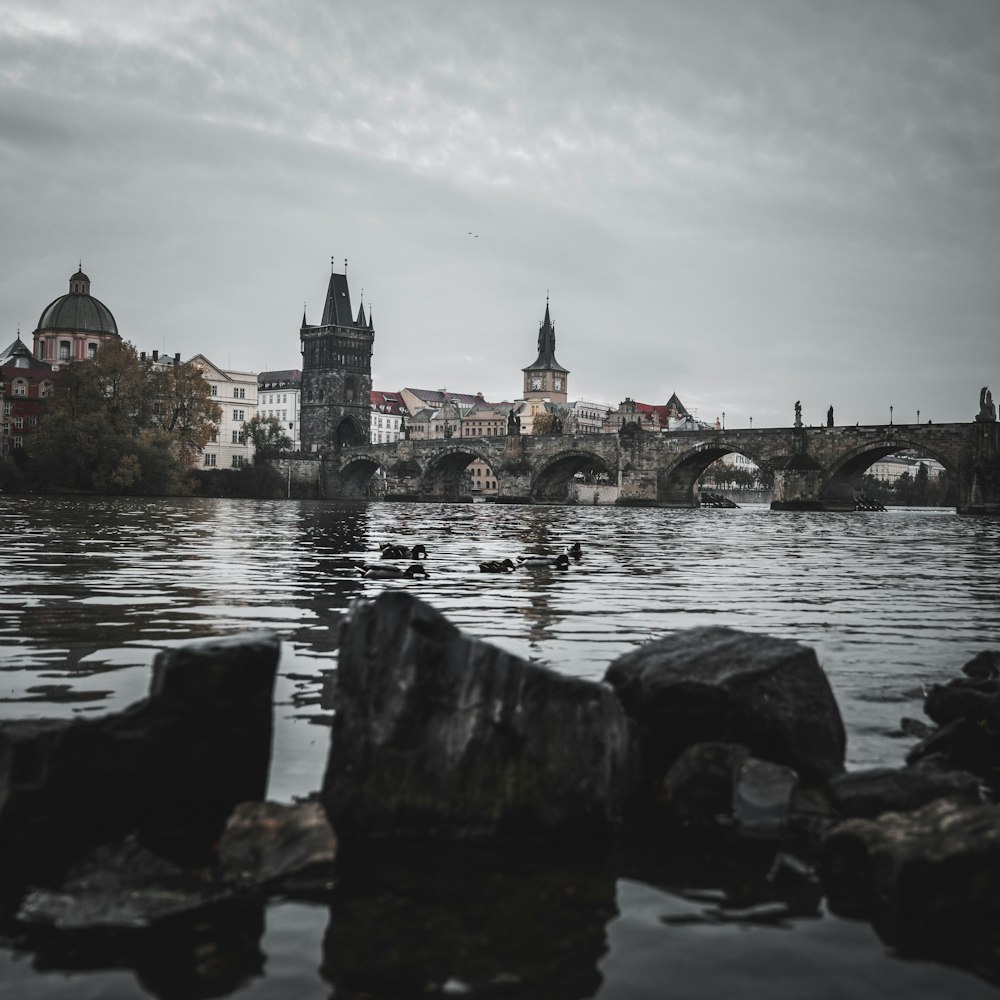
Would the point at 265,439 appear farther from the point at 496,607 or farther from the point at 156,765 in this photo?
the point at 156,765

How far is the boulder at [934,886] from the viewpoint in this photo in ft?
10.0

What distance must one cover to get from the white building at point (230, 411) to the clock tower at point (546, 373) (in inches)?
2729

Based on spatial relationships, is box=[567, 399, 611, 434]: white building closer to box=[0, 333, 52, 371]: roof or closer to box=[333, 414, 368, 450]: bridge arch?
box=[333, 414, 368, 450]: bridge arch

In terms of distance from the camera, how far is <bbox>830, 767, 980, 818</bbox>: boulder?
12.7 feet

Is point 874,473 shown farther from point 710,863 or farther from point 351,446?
point 710,863

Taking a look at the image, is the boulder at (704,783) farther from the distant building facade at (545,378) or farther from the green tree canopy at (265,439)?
the distant building facade at (545,378)

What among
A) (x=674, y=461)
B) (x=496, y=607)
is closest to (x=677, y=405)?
(x=674, y=461)

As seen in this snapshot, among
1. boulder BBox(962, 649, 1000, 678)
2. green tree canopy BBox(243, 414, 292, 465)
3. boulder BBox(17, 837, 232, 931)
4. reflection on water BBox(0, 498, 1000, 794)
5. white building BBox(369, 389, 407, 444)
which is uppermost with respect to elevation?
white building BBox(369, 389, 407, 444)

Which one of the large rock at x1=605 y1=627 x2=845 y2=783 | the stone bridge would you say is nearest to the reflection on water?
the large rock at x1=605 y1=627 x2=845 y2=783

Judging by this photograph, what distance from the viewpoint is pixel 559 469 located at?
3797 inches

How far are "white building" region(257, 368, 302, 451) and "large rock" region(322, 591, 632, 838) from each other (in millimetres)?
151644

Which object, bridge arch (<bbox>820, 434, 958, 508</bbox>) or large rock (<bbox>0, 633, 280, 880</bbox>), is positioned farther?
bridge arch (<bbox>820, 434, 958, 508</bbox>)

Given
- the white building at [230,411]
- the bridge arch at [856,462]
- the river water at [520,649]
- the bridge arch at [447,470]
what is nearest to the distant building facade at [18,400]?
the white building at [230,411]

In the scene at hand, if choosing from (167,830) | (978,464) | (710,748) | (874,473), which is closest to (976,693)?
(710,748)
